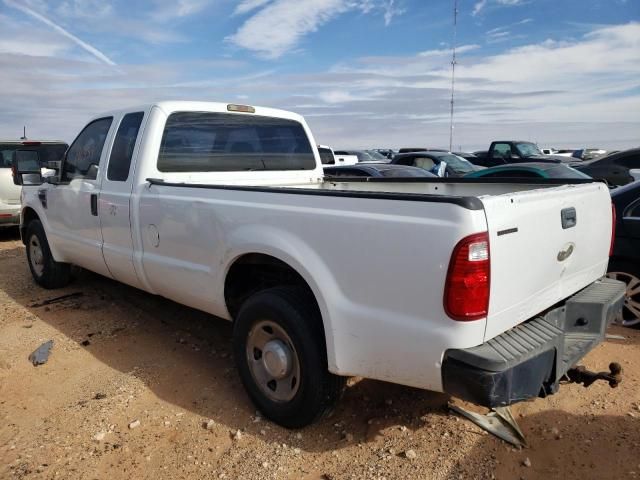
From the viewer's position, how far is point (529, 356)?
2361mm

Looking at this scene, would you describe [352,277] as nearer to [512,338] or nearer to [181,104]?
[512,338]

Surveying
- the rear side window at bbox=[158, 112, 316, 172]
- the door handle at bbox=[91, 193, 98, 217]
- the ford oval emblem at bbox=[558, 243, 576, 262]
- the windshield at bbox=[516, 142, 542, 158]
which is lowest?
the windshield at bbox=[516, 142, 542, 158]

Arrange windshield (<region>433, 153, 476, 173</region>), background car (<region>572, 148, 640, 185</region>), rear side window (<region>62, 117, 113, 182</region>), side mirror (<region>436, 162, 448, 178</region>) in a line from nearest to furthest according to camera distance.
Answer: rear side window (<region>62, 117, 113, 182</region>) → background car (<region>572, 148, 640, 185</region>) → side mirror (<region>436, 162, 448, 178</region>) → windshield (<region>433, 153, 476, 173</region>)

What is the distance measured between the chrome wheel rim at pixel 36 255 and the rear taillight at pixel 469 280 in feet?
17.0

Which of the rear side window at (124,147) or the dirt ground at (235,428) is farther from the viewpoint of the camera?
the rear side window at (124,147)

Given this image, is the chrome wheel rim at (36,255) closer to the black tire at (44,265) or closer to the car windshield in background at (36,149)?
the black tire at (44,265)

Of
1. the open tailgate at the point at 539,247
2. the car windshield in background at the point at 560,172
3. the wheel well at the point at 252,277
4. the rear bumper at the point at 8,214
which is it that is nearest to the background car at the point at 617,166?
the car windshield in background at the point at 560,172

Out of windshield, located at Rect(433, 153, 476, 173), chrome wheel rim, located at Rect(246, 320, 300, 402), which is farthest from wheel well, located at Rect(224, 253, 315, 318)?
windshield, located at Rect(433, 153, 476, 173)

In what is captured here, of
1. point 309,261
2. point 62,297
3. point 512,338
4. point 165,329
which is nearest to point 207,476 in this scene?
point 309,261

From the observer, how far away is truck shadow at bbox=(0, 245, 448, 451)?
318 centimetres

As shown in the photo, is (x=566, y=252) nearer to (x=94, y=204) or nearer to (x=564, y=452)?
(x=564, y=452)

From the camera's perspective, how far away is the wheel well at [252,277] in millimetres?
3143

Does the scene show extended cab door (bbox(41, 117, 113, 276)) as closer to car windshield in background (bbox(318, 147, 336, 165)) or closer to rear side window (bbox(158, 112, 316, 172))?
rear side window (bbox(158, 112, 316, 172))

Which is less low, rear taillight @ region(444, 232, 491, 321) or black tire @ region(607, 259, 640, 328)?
rear taillight @ region(444, 232, 491, 321)
